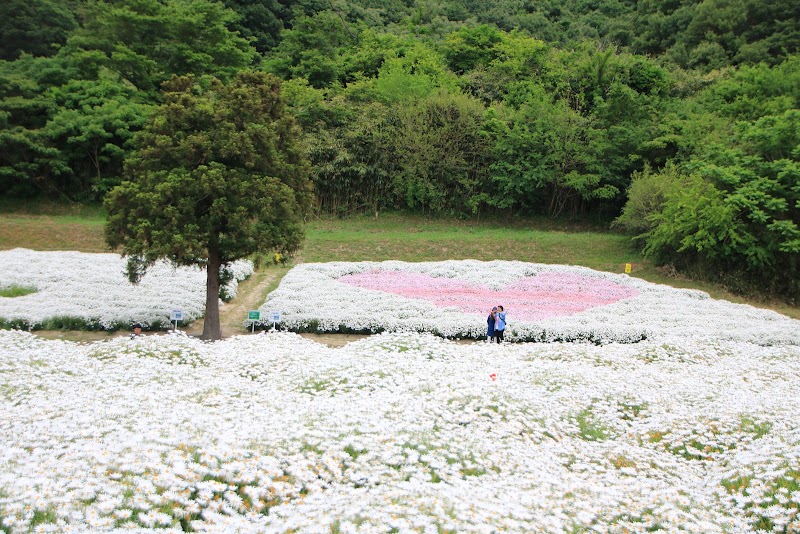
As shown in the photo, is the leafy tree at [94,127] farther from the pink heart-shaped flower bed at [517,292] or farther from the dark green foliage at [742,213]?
the dark green foliage at [742,213]

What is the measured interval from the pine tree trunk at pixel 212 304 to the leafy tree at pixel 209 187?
1.2 inches

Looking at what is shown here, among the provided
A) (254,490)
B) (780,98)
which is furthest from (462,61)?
(254,490)

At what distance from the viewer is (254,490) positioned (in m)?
6.97

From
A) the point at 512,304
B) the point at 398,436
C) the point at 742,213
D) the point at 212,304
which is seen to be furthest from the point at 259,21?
the point at 398,436

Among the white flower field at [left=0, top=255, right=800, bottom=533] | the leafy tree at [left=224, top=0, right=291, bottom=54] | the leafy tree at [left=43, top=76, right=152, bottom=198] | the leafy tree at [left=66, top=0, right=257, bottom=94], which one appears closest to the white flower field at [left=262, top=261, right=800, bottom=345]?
the white flower field at [left=0, top=255, right=800, bottom=533]

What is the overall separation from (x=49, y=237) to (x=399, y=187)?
20591mm

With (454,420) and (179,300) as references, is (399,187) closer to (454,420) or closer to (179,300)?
(179,300)

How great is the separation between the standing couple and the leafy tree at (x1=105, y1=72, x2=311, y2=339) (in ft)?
20.6

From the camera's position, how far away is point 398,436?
918cm

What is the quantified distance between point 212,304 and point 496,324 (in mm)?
8475

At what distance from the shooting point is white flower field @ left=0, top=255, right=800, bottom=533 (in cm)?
662

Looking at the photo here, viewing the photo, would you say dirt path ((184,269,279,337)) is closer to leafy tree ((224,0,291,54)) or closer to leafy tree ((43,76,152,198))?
leafy tree ((43,76,152,198))

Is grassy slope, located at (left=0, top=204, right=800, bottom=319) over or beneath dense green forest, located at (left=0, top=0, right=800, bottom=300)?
beneath

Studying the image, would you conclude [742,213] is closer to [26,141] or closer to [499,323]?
[499,323]
